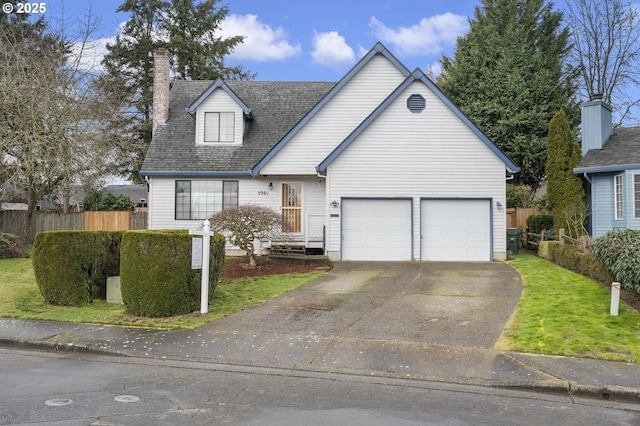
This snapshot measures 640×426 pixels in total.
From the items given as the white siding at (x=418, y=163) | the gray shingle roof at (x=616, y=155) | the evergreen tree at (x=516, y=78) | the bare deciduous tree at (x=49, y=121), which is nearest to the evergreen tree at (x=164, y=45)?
the bare deciduous tree at (x=49, y=121)

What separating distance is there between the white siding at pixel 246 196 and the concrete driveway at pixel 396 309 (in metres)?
5.19

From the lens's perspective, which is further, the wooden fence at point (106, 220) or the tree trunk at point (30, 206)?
the wooden fence at point (106, 220)

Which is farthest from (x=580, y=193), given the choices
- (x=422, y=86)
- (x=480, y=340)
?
(x=480, y=340)

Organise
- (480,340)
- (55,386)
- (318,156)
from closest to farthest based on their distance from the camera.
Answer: (55,386)
(480,340)
(318,156)

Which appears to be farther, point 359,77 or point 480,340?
point 359,77

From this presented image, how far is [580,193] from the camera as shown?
19.5 m

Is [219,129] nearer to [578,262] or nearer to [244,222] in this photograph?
[244,222]

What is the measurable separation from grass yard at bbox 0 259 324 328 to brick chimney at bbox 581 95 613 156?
42.2 ft

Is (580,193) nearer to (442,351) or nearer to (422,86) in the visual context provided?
(422,86)

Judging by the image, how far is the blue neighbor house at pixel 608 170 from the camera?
56.7 feet

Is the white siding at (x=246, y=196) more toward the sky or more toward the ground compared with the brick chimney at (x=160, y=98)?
more toward the ground

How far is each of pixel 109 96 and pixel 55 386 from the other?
884 inches

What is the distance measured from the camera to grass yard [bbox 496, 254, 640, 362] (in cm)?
760

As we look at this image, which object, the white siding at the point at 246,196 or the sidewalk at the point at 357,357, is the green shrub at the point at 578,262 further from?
the white siding at the point at 246,196
